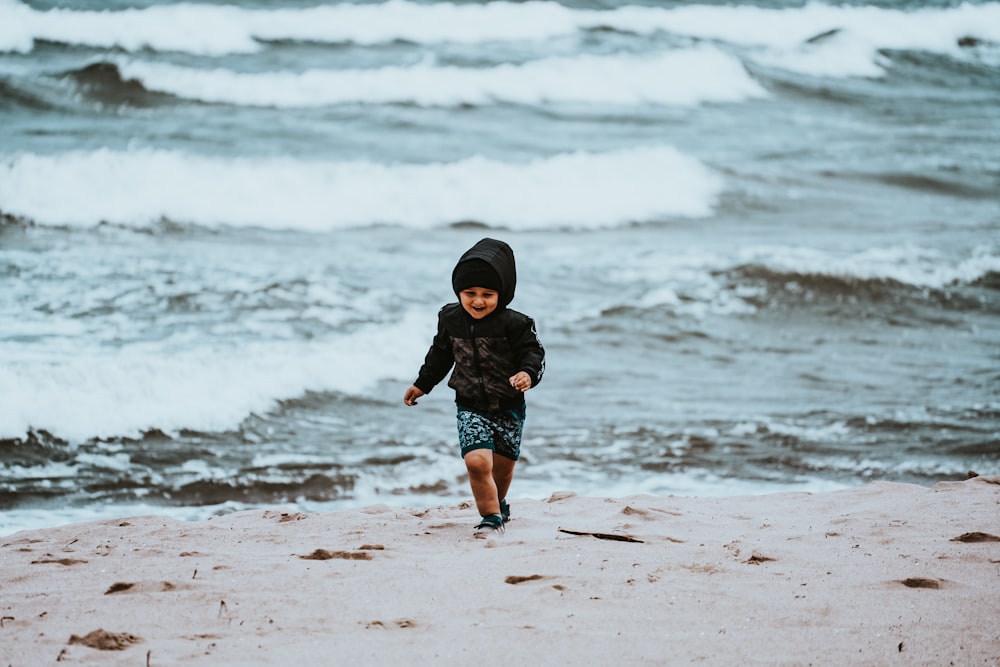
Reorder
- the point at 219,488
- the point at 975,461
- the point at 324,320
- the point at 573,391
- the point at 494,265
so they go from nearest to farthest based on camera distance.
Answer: the point at 494,265 < the point at 219,488 < the point at 975,461 < the point at 573,391 < the point at 324,320

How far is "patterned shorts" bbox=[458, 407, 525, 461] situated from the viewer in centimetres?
429

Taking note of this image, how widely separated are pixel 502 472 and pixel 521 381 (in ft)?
1.94

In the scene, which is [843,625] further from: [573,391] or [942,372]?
[942,372]

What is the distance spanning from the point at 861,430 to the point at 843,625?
185 inches

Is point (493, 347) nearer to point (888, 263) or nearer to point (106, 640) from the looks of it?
point (106, 640)

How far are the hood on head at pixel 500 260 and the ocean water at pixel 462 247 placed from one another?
2.21 metres

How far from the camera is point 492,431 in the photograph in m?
4.34

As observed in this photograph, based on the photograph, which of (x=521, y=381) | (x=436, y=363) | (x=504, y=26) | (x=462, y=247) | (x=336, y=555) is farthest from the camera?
(x=504, y=26)

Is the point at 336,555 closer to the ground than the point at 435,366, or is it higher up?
closer to the ground

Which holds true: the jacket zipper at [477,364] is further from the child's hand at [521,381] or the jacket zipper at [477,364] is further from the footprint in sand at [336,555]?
the footprint in sand at [336,555]

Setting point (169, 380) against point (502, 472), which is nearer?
point (502, 472)

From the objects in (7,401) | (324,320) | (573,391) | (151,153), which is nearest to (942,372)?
(573,391)

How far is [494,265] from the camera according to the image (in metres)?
4.17

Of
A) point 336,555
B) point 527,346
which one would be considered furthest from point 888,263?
point 336,555
